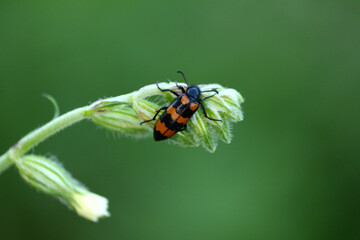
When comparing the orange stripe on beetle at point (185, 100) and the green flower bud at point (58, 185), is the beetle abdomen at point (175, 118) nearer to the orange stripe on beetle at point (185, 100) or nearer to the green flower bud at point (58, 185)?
the orange stripe on beetle at point (185, 100)

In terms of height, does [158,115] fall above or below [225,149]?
above

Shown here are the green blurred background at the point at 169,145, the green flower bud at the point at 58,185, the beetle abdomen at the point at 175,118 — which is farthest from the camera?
the green blurred background at the point at 169,145

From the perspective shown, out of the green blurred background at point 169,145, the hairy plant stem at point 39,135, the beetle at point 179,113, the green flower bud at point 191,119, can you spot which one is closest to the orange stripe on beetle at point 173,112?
the beetle at point 179,113

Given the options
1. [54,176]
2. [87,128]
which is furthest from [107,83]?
[54,176]

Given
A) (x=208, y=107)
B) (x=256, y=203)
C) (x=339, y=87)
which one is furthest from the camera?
(x=339, y=87)

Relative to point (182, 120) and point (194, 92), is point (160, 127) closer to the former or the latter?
point (182, 120)

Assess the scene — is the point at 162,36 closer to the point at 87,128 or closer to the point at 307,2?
the point at 87,128

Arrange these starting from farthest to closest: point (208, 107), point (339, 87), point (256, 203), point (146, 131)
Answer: point (339, 87), point (256, 203), point (146, 131), point (208, 107)
